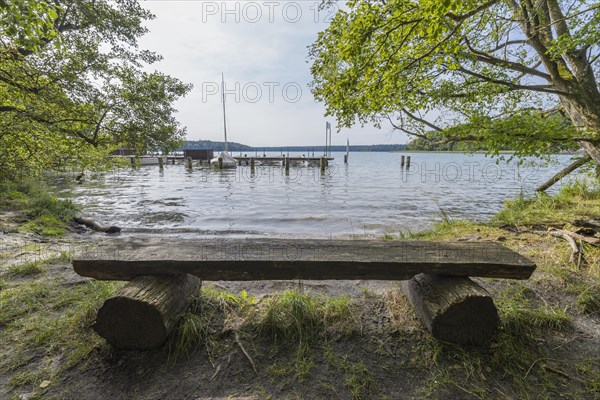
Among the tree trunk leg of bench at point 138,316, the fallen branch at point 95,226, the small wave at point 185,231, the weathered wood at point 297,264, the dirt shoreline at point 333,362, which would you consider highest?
the weathered wood at point 297,264

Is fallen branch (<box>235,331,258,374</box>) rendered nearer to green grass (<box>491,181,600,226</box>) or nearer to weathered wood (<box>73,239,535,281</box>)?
weathered wood (<box>73,239,535,281</box>)

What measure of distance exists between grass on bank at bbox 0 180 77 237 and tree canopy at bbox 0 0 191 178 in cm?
127

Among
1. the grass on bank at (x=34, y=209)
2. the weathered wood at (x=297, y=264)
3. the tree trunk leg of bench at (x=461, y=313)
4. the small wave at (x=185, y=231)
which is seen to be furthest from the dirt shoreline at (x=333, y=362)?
the grass on bank at (x=34, y=209)

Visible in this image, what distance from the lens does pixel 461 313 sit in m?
2.12

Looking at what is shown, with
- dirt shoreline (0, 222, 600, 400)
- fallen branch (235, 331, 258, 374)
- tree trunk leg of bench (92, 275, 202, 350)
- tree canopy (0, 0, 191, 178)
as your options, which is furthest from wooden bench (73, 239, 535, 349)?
tree canopy (0, 0, 191, 178)

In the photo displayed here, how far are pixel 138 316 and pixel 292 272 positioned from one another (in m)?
1.21

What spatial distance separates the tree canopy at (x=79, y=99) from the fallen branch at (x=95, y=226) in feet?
5.32

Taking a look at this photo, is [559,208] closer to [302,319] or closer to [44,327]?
[302,319]

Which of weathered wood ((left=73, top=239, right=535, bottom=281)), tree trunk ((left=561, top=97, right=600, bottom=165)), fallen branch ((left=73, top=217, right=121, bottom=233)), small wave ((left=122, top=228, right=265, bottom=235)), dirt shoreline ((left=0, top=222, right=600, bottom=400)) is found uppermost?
tree trunk ((left=561, top=97, right=600, bottom=165))

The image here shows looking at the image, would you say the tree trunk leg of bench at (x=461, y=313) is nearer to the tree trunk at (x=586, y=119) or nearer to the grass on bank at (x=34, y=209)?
A: the tree trunk at (x=586, y=119)

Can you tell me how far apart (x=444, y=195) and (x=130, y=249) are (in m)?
15.9

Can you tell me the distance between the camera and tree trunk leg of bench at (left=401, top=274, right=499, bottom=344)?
6.89 feet

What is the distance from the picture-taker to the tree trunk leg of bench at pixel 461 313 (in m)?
2.10

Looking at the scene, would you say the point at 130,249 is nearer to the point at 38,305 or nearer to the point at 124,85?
the point at 38,305
